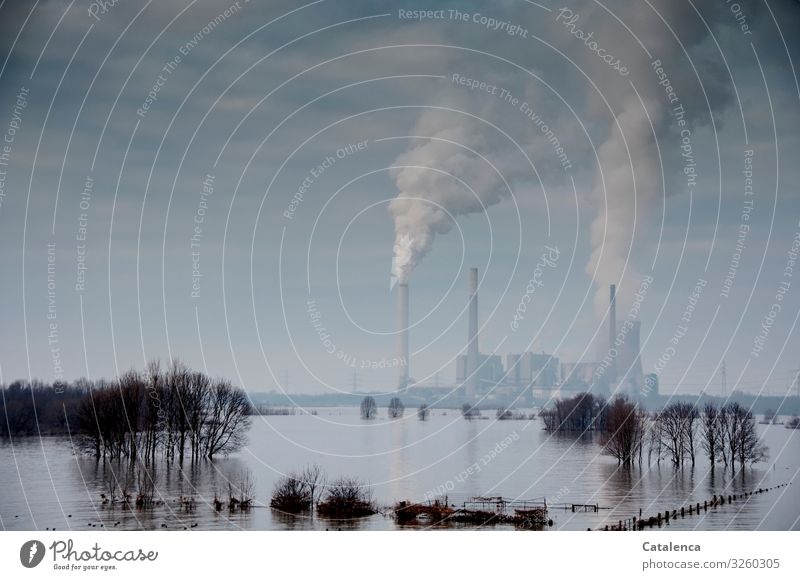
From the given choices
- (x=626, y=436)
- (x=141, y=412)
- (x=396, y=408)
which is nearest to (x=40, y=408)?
(x=141, y=412)

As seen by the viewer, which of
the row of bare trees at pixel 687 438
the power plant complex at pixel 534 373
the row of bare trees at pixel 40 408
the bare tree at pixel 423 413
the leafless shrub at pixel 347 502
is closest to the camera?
the leafless shrub at pixel 347 502

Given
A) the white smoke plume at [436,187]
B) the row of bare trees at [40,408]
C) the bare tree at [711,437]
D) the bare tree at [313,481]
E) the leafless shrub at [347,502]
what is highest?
the white smoke plume at [436,187]

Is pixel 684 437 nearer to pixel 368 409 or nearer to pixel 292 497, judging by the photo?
pixel 292 497

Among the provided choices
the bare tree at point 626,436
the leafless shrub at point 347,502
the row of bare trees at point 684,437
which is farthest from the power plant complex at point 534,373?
the leafless shrub at point 347,502

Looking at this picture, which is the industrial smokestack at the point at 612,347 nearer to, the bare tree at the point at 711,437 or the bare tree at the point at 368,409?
the bare tree at the point at 711,437

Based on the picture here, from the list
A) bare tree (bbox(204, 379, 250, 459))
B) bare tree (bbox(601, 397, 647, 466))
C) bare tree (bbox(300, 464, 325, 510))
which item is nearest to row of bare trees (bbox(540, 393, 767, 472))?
bare tree (bbox(601, 397, 647, 466))

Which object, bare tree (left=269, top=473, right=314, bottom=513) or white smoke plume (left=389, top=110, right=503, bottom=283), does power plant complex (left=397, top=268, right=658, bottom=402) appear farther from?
bare tree (left=269, top=473, right=314, bottom=513)
